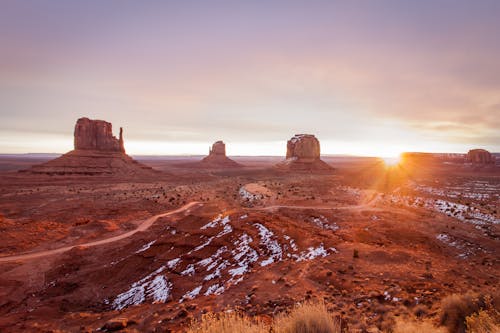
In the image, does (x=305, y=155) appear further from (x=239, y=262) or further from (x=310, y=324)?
(x=310, y=324)

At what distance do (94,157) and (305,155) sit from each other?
82612 mm

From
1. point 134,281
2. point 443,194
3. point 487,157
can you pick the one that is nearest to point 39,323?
point 134,281

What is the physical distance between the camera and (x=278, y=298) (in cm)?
797

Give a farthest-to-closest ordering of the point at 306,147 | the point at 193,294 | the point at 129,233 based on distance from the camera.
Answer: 1. the point at 306,147
2. the point at 129,233
3. the point at 193,294

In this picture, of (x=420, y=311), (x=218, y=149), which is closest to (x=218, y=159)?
(x=218, y=149)

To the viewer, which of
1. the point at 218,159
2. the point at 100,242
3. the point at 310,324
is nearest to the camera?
the point at 310,324

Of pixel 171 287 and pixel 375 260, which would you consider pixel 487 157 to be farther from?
pixel 171 287

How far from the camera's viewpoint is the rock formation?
147500 millimetres

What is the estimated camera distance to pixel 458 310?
5512mm

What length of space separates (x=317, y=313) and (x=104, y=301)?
1138cm

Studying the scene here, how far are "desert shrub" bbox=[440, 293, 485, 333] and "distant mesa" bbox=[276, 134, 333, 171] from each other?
95.7 meters

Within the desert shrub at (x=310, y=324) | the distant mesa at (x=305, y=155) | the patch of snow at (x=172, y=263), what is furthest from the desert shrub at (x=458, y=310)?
the distant mesa at (x=305, y=155)

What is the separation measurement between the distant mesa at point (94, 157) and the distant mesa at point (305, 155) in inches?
2308

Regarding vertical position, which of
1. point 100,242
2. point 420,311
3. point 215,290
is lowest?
point 100,242
